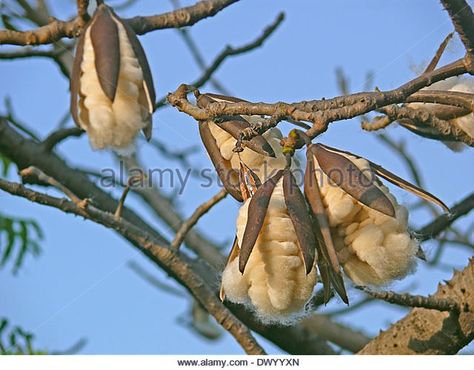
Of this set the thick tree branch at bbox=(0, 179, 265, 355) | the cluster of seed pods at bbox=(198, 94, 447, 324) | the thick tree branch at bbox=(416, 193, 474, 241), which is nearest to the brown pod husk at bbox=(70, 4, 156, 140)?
the cluster of seed pods at bbox=(198, 94, 447, 324)

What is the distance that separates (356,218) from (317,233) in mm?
58

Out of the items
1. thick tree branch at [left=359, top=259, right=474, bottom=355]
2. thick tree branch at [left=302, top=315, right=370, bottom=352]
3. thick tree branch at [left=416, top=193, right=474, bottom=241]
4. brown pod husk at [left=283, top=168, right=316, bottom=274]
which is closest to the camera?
brown pod husk at [left=283, top=168, right=316, bottom=274]

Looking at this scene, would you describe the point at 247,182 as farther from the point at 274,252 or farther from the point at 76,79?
the point at 76,79

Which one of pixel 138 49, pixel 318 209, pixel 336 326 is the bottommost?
pixel 336 326

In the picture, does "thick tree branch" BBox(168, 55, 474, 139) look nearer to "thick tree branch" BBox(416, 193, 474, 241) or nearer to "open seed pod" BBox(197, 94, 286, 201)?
"open seed pod" BBox(197, 94, 286, 201)

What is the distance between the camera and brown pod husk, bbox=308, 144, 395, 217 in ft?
3.04

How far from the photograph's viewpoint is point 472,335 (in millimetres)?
1402

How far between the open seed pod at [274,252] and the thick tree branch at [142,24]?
16.3 inches

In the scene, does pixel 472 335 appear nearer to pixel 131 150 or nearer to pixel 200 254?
pixel 131 150

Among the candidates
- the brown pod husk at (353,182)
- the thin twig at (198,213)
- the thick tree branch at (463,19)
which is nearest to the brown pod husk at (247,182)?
the brown pod husk at (353,182)

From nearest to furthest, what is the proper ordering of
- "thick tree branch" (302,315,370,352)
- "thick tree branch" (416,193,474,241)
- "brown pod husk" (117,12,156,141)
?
"brown pod husk" (117,12,156,141), "thick tree branch" (416,193,474,241), "thick tree branch" (302,315,370,352)

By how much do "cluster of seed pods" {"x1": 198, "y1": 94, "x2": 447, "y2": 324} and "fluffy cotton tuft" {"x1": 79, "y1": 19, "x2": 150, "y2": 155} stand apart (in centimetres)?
12

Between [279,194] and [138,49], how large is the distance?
9.3 inches
